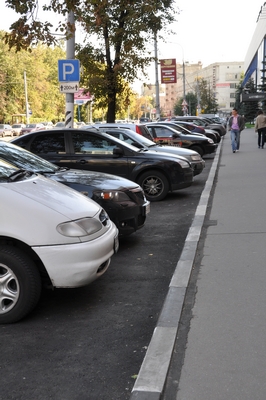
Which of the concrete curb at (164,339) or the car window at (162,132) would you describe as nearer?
the concrete curb at (164,339)

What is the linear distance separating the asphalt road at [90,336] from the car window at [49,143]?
14.0ft

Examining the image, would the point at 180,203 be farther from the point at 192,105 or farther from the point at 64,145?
the point at 192,105

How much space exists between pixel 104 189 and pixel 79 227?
2.43 metres

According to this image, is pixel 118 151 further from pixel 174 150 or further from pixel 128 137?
pixel 174 150

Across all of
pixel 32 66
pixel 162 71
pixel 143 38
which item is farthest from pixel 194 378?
pixel 32 66

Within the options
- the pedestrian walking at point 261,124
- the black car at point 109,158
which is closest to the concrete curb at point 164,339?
the black car at point 109,158

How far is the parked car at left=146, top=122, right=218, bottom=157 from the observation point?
20.2 m

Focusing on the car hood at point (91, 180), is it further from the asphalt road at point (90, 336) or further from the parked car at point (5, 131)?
the parked car at point (5, 131)

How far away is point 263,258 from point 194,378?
3.02m

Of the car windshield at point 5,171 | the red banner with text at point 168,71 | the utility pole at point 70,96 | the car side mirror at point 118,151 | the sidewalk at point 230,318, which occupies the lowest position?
the sidewalk at point 230,318

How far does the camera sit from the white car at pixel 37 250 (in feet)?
14.8

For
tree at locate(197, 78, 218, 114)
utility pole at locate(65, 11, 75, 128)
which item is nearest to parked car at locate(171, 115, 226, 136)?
utility pole at locate(65, 11, 75, 128)

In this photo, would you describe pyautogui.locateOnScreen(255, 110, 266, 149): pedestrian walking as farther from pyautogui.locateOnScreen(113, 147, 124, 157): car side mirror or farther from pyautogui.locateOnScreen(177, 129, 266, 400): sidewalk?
Result: pyautogui.locateOnScreen(177, 129, 266, 400): sidewalk

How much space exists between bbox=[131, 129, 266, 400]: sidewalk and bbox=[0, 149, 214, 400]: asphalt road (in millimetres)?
171
